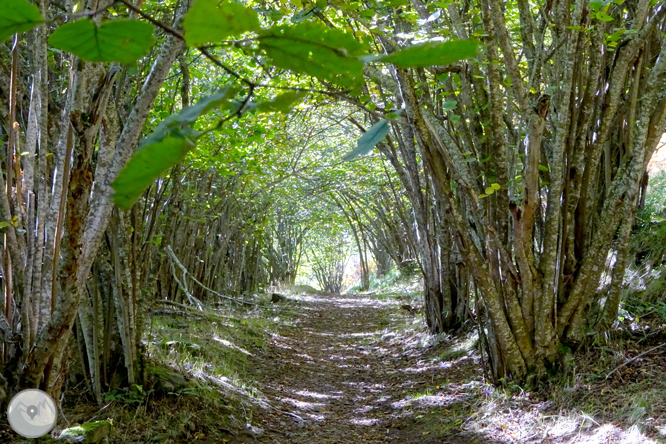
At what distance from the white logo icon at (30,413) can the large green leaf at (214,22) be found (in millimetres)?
2718

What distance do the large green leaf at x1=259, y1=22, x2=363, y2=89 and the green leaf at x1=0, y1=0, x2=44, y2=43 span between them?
20cm

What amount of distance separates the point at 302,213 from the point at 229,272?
260 inches

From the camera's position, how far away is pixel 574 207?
3.86m

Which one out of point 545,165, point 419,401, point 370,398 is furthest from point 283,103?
point 370,398

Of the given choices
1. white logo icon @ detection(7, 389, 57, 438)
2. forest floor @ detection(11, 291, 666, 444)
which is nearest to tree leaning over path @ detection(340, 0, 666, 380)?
forest floor @ detection(11, 291, 666, 444)

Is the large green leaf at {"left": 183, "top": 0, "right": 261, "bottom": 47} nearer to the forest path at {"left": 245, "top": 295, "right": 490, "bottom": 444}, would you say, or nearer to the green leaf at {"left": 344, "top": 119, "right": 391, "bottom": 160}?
the green leaf at {"left": 344, "top": 119, "right": 391, "bottom": 160}

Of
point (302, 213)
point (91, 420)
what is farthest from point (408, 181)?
point (302, 213)

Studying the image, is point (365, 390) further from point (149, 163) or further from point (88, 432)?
point (149, 163)

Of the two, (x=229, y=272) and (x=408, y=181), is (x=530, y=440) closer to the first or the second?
(x=408, y=181)

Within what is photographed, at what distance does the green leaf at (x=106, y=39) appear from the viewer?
1.59ft

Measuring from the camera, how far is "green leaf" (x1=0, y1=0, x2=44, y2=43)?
0.44m

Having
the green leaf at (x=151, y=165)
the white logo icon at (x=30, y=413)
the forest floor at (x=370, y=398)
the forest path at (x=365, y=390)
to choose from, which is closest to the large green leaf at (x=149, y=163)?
the green leaf at (x=151, y=165)

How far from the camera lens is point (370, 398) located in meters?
5.17

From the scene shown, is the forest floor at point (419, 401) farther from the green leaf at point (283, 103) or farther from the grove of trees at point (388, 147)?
the green leaf at point (283, 103)
